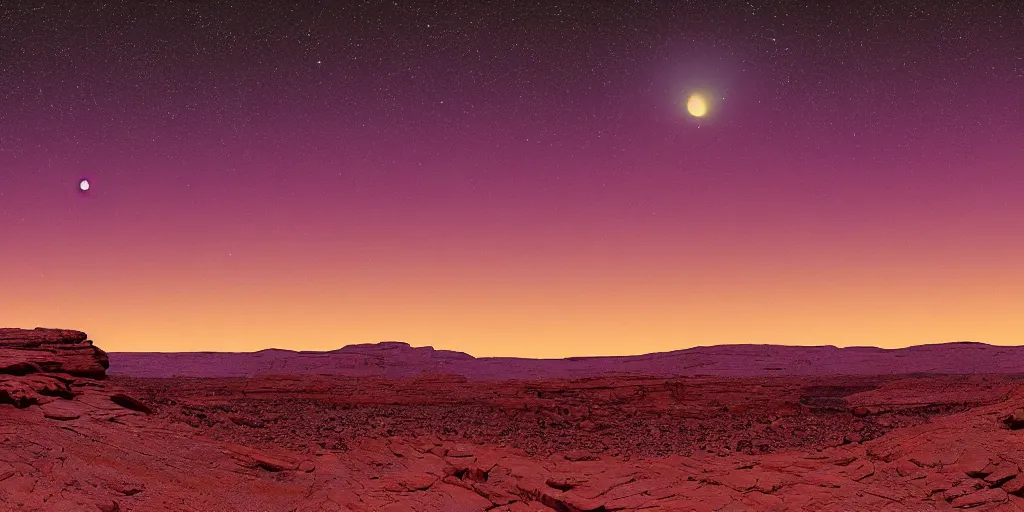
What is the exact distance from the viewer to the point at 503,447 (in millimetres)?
17500

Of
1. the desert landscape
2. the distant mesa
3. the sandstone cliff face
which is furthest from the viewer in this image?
the distant mesa

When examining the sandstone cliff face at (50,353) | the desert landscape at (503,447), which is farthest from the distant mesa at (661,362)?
the sandstone cliff face at (50,353)

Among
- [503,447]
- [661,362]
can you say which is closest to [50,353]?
[503,447]

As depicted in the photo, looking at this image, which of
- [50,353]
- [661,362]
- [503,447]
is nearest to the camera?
[50,353]

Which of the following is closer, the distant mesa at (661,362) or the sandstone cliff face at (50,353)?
the sandstone cliff face at (50,353)

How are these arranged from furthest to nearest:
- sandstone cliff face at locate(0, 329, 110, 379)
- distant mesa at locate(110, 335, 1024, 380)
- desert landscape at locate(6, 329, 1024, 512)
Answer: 1. distant mesa at locate(110, 335, 1024, 380)
2. sandstone cliff face at locate(0, 329, 110, 379)
3. desert landscape at locate(6, 329, 1024, 512)

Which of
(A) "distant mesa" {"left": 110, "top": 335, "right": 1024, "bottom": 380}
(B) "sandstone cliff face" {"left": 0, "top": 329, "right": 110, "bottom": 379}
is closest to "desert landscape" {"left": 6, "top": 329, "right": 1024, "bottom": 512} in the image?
(B) "sandstone cliff face" {"left": 0, "top": 329, "right": 110, "bottom": 379}

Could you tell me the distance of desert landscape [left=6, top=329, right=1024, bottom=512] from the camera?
11984 millimetres

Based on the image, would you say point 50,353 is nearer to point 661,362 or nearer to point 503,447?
point 503,447

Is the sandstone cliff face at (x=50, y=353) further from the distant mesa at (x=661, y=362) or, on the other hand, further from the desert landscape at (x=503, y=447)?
the distant mesa at (x=661, y=362)

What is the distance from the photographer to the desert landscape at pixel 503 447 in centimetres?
1198

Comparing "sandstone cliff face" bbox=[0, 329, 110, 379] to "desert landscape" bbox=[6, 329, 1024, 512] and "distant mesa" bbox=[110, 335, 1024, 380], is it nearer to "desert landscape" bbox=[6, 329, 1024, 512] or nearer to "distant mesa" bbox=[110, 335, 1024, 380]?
"desert landscape" bbox=[6, 329, 1024, 512]

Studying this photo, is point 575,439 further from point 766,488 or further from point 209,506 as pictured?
point 209,506

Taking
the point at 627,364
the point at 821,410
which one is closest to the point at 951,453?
the point at 821,410
